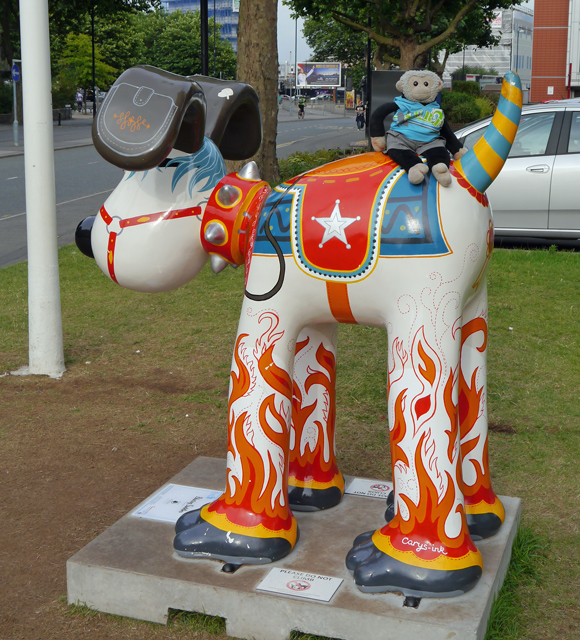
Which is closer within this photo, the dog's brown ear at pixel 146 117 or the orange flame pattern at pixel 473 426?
the dog's brown ear at pixel 146 117

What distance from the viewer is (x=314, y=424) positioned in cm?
314

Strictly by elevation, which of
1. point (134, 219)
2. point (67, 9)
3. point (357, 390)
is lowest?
point (357, 390)

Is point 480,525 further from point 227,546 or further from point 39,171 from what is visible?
point 39,171

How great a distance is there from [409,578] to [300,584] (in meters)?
0.37

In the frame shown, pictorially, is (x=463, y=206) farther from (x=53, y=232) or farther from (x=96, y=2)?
(x=96, y=2)

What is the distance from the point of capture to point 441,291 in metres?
2.50

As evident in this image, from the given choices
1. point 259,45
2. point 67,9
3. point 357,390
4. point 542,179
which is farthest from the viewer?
point 67,9

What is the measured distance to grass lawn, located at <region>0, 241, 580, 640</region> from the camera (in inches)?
122

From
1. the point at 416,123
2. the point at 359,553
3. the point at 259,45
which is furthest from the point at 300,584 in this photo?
the point at 259,45

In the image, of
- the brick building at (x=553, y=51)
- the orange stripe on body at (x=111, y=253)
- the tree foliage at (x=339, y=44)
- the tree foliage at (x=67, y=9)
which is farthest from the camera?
the tree foliage at (x=339, y=44)

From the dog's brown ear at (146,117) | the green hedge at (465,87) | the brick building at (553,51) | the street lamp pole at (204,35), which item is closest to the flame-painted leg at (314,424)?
the dog's brown ear at (146,117)

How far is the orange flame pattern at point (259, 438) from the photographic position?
8.87ft

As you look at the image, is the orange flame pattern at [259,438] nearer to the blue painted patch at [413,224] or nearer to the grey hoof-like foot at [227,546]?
the grey hoof-like foot at [227,546]

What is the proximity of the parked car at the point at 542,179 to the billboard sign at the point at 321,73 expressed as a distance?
88.5 m
